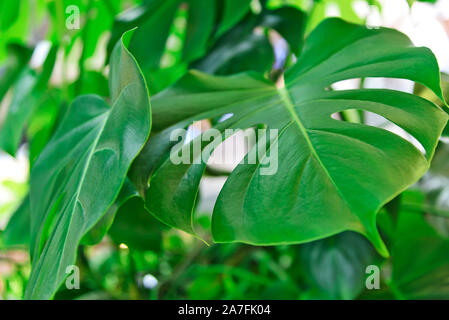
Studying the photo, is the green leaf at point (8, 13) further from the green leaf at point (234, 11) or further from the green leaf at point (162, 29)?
the green leaf at point (234, 11)

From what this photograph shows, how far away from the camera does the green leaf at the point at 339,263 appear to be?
56 centimetres

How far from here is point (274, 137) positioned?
1.08 ft

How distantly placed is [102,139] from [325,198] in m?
0.18

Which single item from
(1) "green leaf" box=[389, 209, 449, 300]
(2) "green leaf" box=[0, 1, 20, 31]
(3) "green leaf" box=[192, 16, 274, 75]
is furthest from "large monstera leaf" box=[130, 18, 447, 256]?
(2) "green leaf" box=[0, 1, 20, 31]

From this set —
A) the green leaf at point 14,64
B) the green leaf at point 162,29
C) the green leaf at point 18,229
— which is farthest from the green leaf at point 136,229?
the green leaf at point 14,64

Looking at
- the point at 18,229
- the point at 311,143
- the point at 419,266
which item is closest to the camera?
the point at 311,143

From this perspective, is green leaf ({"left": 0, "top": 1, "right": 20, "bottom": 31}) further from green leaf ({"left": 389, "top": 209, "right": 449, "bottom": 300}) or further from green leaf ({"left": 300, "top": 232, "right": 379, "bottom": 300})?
green leaf ({"left": 389, "top": 209, "right": 449, "bottom": 300})

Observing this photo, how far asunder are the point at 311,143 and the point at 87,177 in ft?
0.55

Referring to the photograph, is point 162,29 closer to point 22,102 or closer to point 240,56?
point 240,56

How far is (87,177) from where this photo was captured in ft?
1.03

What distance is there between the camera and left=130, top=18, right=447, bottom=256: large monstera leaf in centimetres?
24

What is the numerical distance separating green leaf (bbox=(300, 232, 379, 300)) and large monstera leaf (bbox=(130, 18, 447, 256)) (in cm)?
27

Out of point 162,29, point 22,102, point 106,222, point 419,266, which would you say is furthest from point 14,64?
point 419,266

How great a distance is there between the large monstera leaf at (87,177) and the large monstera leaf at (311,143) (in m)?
0.05
